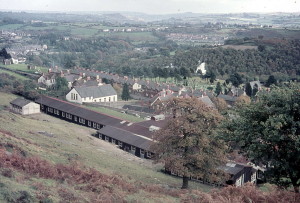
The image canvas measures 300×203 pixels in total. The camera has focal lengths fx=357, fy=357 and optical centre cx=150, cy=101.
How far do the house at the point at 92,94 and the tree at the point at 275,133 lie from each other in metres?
43.7

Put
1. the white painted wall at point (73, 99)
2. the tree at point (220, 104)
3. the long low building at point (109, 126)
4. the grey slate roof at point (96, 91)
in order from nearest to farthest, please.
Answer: the long low building at point (109, 126) → the tree at point (220, 104) → the white painted wall at point (73, 99) → the grey slate roof at point (96, 91)

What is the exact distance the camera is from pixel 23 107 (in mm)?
44094

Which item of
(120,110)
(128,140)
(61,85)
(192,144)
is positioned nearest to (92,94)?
(61,85)

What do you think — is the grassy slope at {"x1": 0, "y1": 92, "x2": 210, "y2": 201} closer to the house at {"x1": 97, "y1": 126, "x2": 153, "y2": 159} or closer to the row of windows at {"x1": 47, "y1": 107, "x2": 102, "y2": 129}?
the house at {"x1": 97, "y1": 126, "x2": 153, "y2": 159}

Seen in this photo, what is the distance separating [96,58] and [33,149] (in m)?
99.1

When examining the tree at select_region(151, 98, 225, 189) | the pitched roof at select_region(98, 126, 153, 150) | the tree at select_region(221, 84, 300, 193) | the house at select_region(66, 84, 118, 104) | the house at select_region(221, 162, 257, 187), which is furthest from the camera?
the house at select_region(66, 84, 118, 104)

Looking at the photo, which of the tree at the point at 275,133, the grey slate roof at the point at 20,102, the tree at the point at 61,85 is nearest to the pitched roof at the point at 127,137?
the grey slate roof at the point at 20,102

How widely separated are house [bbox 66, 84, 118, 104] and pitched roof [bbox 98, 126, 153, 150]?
64.9 feet

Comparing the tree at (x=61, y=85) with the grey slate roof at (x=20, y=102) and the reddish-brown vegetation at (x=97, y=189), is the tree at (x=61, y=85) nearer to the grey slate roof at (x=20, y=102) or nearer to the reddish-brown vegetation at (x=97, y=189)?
the grey slate roof at (x=20, y=102)

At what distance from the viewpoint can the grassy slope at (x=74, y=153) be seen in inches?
823

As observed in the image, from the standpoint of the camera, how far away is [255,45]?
101 metres

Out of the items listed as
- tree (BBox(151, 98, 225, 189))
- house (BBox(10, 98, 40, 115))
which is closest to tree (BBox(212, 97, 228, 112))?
tree (BBox(151, 98, 225, 189))

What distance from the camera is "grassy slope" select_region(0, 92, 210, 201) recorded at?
20906 mm

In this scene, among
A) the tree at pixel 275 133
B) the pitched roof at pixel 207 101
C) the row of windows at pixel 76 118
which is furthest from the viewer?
the pitched roof at pixel 207 101
